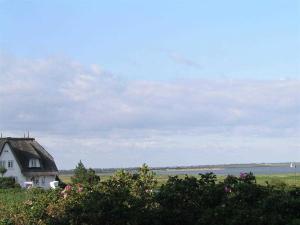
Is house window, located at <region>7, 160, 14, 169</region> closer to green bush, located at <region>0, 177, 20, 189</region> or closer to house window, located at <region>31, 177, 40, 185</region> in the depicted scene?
house window, located at <region>31, 177, 40, 185</region>

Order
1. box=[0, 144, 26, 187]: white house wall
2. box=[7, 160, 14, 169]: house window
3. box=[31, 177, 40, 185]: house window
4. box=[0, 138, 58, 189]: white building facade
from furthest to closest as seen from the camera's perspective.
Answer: box=[7, 160, 14, 169]: house window, box=[0, 144, 26, 187]: white house wall, box=[0, 138, 58, 189]: white building facade, box=[31, 177, 40, 185]: house window

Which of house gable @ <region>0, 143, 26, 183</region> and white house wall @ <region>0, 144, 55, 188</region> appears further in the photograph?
house gable @ <region>0, 143, 26, 183</region>

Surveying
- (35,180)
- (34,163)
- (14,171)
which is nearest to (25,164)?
(34,163)

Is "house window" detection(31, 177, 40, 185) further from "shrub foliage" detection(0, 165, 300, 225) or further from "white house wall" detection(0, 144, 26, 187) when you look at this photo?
"shrub foliage" detection(0, 165, 300, 225)

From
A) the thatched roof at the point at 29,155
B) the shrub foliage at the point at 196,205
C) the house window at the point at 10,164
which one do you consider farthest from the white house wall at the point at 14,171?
the shrub foliage at the point at 196,205

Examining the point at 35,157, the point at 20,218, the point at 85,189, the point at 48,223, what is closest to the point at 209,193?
the point at 48,223

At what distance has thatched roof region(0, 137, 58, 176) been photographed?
220 ft

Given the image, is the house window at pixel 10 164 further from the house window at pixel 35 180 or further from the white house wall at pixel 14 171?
the house window at pixel 35 180

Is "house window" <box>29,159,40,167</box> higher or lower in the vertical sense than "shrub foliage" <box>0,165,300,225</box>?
higher

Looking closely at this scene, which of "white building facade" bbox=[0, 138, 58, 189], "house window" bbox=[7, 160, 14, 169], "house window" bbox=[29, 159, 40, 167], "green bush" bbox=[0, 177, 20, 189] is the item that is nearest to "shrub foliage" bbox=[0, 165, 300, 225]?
"green bush" bbox=[0, 177, 20, 189]

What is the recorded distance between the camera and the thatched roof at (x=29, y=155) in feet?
220

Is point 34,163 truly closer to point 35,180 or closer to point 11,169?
point 35,180

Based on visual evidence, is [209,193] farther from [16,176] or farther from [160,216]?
[16,176]

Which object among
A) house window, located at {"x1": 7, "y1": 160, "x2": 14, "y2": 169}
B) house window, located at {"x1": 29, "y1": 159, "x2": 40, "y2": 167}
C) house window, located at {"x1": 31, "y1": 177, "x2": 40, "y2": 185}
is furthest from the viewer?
house window, located at {"x1": 7, "y1": 160, "x2": 14, "y2": 169}
